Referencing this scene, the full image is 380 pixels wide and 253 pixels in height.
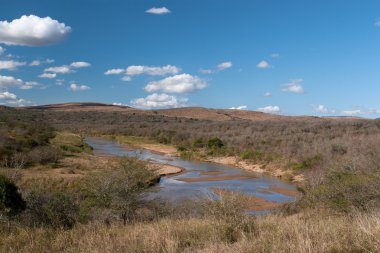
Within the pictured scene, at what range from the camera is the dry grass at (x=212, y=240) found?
18.1ft

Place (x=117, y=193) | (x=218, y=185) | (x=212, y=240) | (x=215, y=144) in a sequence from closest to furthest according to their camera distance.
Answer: (x=212, y=240), (x=117, y=193), (x=218, y=185), (x=215, y=144)

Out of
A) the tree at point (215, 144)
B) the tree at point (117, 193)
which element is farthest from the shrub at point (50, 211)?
the tree at point (215, 144)

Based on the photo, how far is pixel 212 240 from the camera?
6984mm

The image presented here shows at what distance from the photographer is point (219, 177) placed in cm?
3741

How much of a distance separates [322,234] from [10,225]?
6980 millimetres

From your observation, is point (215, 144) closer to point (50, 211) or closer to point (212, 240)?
point (50, 211)

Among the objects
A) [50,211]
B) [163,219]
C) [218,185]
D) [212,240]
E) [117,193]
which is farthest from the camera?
[218,185]

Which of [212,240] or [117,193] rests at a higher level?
[212,240]

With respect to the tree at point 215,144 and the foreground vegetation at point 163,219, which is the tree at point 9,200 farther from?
the tree at point 215,144

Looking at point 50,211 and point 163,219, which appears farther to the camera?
point 50,211

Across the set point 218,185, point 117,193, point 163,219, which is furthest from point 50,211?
point 218,185

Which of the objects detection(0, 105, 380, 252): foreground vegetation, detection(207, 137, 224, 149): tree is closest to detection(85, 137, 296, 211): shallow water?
detection(0, 105, 380, 252): foreground vegetation

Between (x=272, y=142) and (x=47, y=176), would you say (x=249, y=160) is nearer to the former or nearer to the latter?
(x=272, y=142)

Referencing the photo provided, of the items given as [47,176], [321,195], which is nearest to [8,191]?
[321,195]
